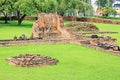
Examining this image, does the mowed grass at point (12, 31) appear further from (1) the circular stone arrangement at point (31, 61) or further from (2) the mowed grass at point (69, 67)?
(1) the circular stone arrangement at point (31, 61)

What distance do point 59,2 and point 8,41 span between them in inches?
1391

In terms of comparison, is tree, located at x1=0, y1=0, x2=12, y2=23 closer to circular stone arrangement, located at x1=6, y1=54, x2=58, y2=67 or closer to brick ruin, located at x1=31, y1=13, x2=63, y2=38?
brick ruin, located at x1=31, y1=13, x2=63, y2=38

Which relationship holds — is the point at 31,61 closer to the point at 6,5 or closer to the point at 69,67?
the point at 69,67

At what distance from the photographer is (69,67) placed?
1780 centimetres

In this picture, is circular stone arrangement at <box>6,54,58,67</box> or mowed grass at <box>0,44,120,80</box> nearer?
mowed grass at <box>0,44,120,80</box>

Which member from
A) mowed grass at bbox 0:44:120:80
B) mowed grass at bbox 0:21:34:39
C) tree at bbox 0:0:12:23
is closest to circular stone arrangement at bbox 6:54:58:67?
mowed grass at bbox 0:44:120:80

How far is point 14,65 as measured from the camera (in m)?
18.0

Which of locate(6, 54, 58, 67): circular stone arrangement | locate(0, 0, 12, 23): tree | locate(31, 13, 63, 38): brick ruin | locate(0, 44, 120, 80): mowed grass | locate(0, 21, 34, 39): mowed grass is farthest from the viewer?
locate(0, 0, 12, 23): tree

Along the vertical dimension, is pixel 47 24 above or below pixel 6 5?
below

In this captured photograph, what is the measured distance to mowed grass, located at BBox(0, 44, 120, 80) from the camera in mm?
15703

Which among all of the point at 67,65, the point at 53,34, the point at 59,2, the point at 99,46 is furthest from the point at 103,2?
the point at 67,65

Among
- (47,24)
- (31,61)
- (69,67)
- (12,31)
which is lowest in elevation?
(12,31)

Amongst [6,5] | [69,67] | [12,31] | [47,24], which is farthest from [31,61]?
[6,5]

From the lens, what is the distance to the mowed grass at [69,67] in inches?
618
